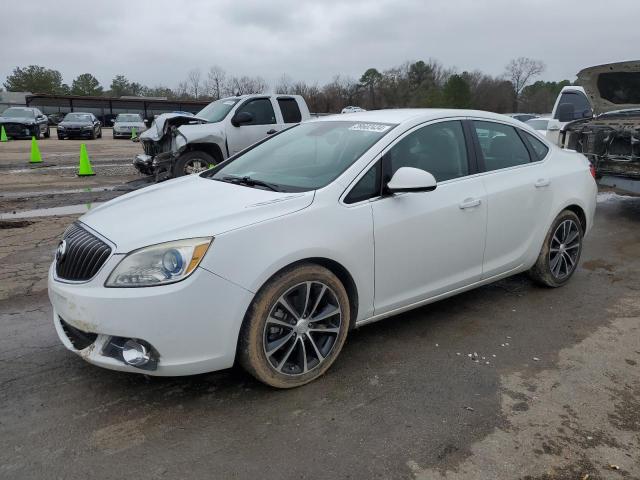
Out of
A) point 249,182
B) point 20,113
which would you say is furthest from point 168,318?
point 20,113

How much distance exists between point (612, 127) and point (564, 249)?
401cm

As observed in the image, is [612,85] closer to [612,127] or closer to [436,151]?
[612,127]

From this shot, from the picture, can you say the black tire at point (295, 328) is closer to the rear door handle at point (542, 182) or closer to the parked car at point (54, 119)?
the rear door handle at point (542, 182)

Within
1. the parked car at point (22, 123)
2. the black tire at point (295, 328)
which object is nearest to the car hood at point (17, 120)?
the parked car at point (22, 123)

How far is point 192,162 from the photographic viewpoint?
9945 millimetres

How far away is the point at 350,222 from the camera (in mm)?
3201

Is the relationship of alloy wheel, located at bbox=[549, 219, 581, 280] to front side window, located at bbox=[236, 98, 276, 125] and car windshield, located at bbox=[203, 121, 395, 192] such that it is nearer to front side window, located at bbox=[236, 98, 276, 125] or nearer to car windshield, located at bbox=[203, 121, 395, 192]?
car windshield, located at bbox=[203, 121, 395, 192]

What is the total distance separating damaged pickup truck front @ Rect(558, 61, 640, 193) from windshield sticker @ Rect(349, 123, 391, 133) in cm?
553

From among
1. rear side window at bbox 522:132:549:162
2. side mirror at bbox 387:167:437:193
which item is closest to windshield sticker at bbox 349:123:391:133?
side mirror at bbox 387:167:437:193

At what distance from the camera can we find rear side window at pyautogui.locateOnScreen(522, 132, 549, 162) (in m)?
4.61

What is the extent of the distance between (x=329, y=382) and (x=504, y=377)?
1132mm

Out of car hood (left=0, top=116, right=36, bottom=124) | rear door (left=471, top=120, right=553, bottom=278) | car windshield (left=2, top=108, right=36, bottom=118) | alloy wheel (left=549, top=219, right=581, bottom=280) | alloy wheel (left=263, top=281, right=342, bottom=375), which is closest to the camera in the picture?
alloy wheel (left=263, top=281, right=342, bottom=375)

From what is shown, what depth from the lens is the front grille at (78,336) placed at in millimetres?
2896

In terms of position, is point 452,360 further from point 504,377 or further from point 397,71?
point 397,71
